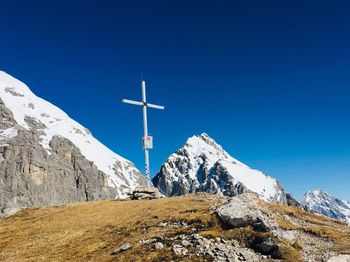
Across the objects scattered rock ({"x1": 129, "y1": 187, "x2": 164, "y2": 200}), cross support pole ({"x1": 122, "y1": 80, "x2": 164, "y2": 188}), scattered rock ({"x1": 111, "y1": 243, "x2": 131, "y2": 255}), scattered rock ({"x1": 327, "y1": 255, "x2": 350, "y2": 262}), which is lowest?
scattered rock ({"x1": 327, "y1": 255, "x2": 350, "y2": 262})

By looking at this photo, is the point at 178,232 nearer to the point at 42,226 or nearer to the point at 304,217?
the point at 304,217

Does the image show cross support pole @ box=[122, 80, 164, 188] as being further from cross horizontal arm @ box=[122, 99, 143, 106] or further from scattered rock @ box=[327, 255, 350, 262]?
scattered rock @ box=[327, 255, 350, 262]

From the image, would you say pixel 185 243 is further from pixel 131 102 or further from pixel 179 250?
pixel 131 102

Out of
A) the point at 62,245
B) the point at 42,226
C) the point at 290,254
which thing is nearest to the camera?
the point at 290,254

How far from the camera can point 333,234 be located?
36781 mm

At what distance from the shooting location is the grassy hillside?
32.9 meters

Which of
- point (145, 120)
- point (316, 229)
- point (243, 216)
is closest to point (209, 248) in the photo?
point (243, 216)

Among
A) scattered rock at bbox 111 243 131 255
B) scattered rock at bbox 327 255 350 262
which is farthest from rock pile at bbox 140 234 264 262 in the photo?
scattered rock at bbox 327 255 350 262

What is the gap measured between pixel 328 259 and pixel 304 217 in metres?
18.3

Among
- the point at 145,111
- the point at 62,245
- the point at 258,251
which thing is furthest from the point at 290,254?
the point at 145,111

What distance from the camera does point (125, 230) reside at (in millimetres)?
41062

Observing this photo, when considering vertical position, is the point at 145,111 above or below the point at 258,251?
above

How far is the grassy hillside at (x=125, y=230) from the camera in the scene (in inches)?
1297

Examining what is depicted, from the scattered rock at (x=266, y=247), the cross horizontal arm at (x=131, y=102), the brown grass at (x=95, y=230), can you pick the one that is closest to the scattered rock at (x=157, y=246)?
the brown grass at (x=95, y=230)
